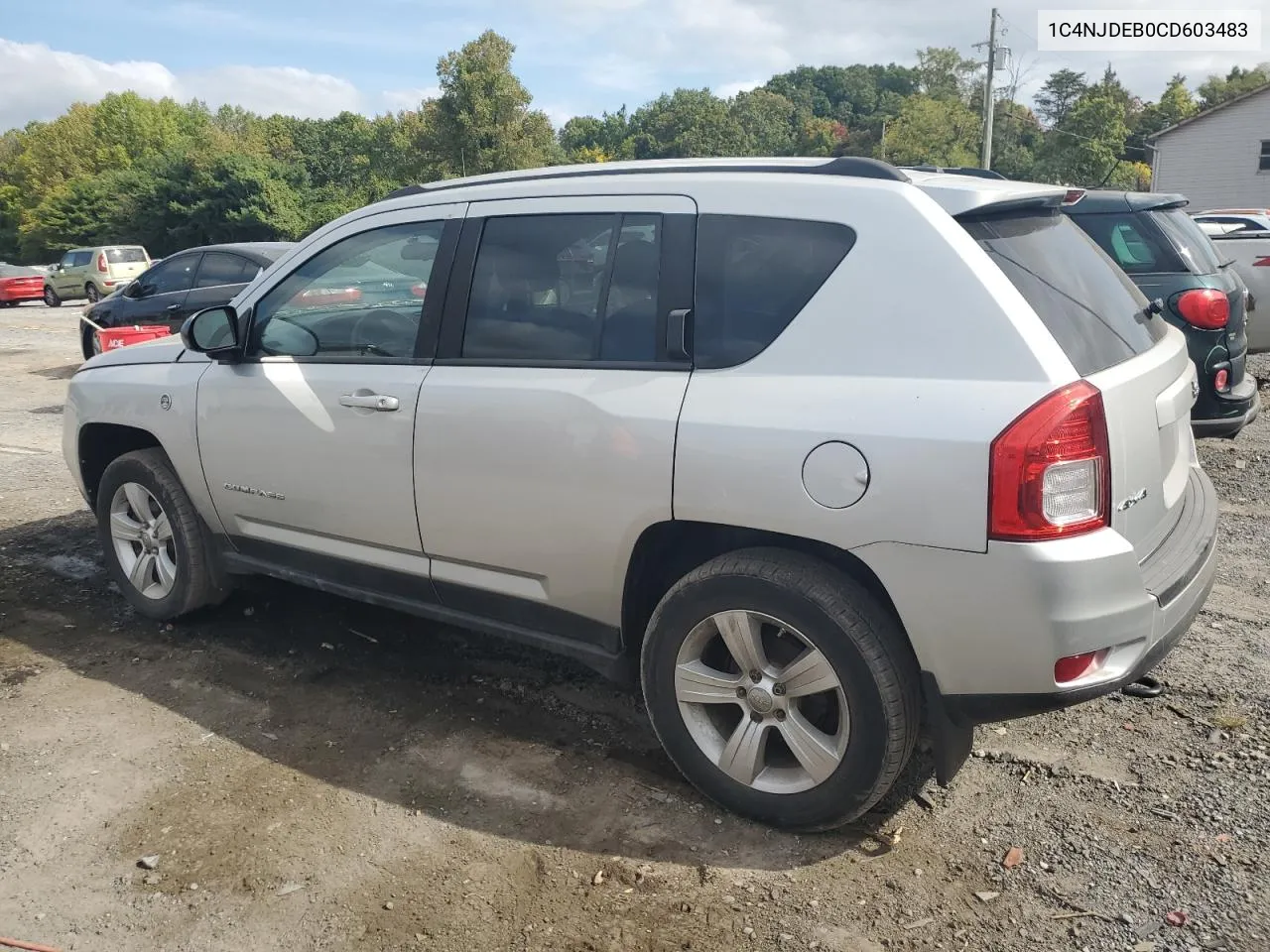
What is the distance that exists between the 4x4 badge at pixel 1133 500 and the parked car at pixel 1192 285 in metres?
3.82

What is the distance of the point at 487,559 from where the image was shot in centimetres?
347

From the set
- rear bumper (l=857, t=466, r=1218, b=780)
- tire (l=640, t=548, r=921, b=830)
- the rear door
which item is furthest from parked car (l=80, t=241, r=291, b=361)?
rear bumper (l=857, t=466, r=1218, b=780)

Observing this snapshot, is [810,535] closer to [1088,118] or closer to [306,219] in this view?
[306,219]

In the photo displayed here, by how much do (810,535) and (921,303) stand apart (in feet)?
2.26

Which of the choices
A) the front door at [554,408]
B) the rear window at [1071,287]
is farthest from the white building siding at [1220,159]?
the front door at [554,408]

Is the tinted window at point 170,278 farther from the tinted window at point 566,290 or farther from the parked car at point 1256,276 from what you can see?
the parked car at point 1256,276

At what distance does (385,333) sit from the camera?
12.3 ft

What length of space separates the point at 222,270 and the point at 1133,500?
11.8 metres

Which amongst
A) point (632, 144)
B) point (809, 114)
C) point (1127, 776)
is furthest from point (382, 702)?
point (809, 114)

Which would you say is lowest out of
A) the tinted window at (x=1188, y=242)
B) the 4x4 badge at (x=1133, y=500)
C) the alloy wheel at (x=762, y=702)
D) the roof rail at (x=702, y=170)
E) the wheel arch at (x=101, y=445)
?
the alloy wheel at (x=762, y=702)

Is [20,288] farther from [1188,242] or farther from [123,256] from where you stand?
[1188,242]

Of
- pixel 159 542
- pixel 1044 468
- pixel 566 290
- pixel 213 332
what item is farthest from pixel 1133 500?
pixel 159 542

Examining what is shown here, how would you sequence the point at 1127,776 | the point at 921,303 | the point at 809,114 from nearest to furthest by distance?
the point at 921,303 → the point at 1127,776 → the point at 809,114

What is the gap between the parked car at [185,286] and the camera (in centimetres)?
1205
